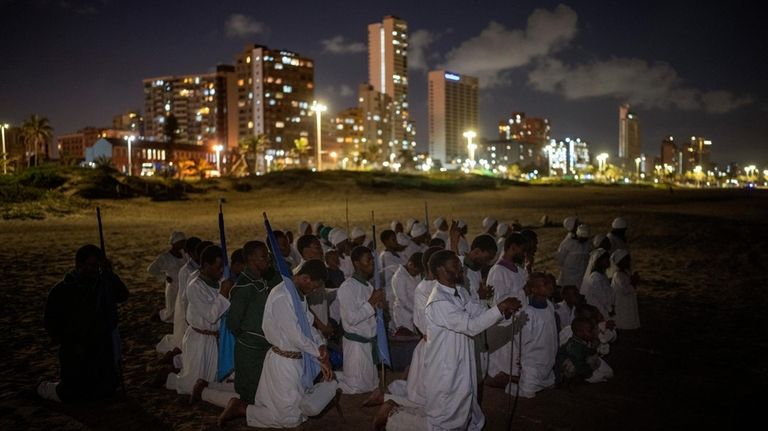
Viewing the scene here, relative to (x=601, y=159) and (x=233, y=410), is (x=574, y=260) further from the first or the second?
(x=601, y=159)

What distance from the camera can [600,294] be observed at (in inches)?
317

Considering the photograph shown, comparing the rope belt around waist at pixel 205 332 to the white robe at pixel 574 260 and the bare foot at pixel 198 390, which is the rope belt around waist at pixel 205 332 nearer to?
the bare foot at pixel 198 390

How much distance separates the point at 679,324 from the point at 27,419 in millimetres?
9056

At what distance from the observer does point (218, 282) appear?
247 inches

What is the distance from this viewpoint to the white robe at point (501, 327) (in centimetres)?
666

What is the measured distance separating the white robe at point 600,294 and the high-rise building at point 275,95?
122m

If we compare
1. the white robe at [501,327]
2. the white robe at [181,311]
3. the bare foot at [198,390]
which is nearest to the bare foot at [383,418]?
the white robe at [501,327]

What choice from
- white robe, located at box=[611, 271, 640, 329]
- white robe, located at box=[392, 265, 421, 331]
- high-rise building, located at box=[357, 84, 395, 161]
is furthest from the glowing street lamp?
white robe, located at box=[392, 265, 421, 331]

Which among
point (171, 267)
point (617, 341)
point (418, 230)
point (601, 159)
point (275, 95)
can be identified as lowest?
point (617, 341)

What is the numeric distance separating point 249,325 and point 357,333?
140 centimetres

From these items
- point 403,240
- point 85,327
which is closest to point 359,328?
point 85,327

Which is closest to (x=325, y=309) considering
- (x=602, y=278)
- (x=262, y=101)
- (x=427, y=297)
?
(x=427, y=297)

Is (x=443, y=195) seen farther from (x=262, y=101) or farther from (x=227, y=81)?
(x=227, y=81)

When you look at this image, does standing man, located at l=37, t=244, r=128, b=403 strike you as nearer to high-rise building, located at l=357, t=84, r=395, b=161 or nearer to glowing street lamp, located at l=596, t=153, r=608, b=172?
glowing street lamp, located at l=596, t=153, r=608, b=172
